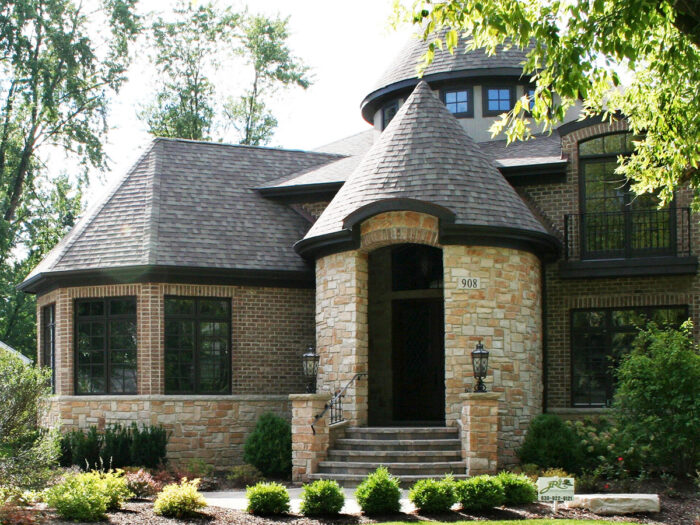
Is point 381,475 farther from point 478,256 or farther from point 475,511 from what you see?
point 478,256

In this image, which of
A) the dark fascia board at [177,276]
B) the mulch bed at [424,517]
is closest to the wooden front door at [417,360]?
the dark fascia board at [177,276]

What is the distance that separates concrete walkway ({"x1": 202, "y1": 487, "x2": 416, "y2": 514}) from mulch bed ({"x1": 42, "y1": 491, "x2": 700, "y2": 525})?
0.52m

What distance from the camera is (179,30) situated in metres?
37.2

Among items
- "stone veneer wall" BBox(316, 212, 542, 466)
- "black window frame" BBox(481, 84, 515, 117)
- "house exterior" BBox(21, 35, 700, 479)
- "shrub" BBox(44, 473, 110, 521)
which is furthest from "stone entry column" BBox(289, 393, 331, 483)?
"black window frame" BBox(481, 84, 515, 117)

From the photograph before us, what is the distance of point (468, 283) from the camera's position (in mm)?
16422

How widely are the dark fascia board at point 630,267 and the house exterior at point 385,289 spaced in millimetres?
35

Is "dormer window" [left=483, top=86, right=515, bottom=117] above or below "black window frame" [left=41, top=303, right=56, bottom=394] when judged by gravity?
above

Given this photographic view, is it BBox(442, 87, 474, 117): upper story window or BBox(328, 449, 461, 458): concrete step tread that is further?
BBox(442, 87, 474, 117): upper story window

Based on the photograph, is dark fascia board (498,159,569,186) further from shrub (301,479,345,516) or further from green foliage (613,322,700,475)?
shrub (301,479,345,516)

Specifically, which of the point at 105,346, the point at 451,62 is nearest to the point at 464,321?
the point at 105,346

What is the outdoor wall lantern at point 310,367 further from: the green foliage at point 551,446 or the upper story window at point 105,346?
the upper story window at point 105,346

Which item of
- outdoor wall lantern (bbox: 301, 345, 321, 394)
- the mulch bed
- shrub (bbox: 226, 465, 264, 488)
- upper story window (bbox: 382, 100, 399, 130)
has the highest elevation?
upper story window (bbox: 382, 100, 399, 130)

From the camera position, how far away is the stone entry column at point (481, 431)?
14883mm

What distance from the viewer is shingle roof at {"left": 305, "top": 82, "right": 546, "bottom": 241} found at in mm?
16734
